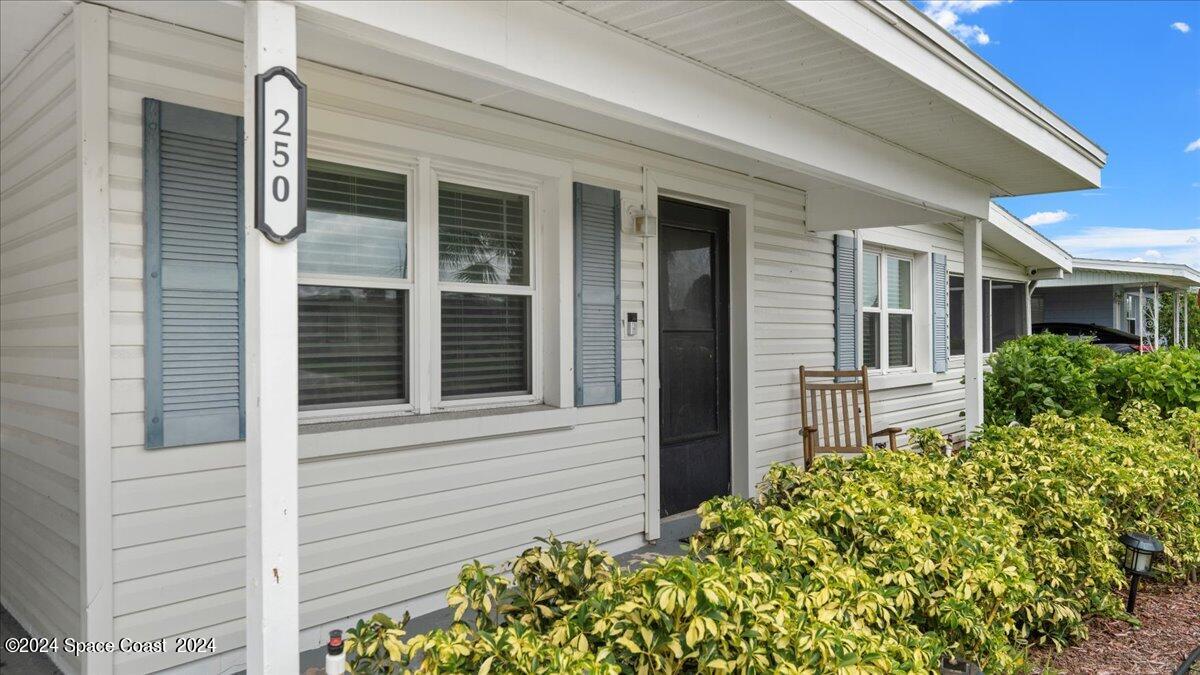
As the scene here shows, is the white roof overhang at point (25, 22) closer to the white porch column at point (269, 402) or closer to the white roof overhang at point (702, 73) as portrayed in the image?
the white roof overhang at point (702, 73)

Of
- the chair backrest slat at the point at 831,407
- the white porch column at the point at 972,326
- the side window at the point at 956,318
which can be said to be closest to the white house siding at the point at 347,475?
the chair backrest slat at the point at 831,407

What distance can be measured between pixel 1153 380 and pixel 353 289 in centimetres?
604

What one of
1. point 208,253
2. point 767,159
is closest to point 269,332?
point 208,253

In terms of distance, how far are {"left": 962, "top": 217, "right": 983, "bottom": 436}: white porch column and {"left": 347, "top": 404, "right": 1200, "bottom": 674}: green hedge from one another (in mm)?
1334

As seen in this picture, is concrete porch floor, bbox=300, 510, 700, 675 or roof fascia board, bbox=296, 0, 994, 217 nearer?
roof fascia board, bbox=296, 0, 994, 217

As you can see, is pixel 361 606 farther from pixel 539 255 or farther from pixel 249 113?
pixel 249 113

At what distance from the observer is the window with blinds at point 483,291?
3.41 meters

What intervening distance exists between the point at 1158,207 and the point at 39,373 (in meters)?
34.1

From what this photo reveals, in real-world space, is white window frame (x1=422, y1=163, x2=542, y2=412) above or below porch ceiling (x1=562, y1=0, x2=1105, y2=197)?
below

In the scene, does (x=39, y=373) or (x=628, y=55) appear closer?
(x=628, y=55)

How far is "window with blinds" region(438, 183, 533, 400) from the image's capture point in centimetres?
341

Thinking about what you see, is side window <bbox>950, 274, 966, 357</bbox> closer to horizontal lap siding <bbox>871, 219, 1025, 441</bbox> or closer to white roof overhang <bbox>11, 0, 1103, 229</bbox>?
horizontal lap siding <bbox>871, 219, 1025, 441</bbox>

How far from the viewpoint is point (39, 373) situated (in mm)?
2814

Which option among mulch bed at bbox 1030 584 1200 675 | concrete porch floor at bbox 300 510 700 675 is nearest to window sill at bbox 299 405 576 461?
concrete porch floor at bbox 300 510 700 675
